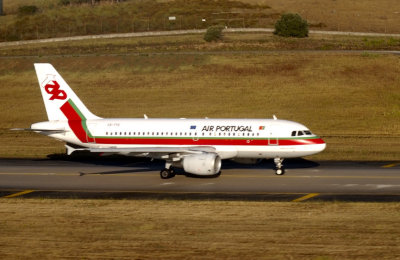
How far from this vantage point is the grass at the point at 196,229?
1006 inches

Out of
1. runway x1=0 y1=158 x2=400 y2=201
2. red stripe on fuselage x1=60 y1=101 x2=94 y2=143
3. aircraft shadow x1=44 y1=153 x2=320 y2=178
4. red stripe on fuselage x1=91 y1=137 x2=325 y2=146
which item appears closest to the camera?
runway x1=0 y1=158 x2=400 y2=201

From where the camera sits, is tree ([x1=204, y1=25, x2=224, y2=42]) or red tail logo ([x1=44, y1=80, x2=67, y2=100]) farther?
tree ([x1=204, y1=25, x2=224, y2=42])

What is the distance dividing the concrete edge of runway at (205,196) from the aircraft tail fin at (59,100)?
9.08 metres

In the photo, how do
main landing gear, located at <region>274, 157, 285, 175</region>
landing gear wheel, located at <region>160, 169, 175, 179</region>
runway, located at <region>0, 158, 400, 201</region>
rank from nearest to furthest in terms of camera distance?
runway, located at <region>0, 158, 400, 201</region>, landing gear wheel, located at <region>160, 169, 175, 179</region>, main landing gear, located at <region>274, 157, 285, 175</region>

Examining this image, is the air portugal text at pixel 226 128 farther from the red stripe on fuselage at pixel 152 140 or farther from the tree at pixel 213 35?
the tree at pixel 213 35

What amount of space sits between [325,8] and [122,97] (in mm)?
75089

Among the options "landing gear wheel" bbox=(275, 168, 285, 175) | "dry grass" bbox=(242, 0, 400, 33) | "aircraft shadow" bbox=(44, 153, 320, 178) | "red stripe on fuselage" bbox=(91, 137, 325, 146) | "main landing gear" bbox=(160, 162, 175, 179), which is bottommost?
"aircraft shadow" bbox=(44, 153, 320, 178)

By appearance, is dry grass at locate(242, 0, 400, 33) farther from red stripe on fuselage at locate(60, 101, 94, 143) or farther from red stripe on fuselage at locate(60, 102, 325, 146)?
red stripe on fuselage at locate(60, 101, 94, 143)

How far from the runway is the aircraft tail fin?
409cm

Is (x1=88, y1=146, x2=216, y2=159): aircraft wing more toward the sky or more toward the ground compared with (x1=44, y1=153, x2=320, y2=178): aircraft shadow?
more toward the sky

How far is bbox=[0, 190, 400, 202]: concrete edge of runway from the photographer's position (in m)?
36.3

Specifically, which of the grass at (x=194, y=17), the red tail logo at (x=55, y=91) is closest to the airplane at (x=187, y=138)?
the red tail logo at (x=55, y=91)

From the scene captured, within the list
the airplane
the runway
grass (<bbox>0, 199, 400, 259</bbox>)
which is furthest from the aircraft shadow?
grass (<bbox>0, 199, 400, 259</bbox>)

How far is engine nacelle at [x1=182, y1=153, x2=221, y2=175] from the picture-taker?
41156 mm
